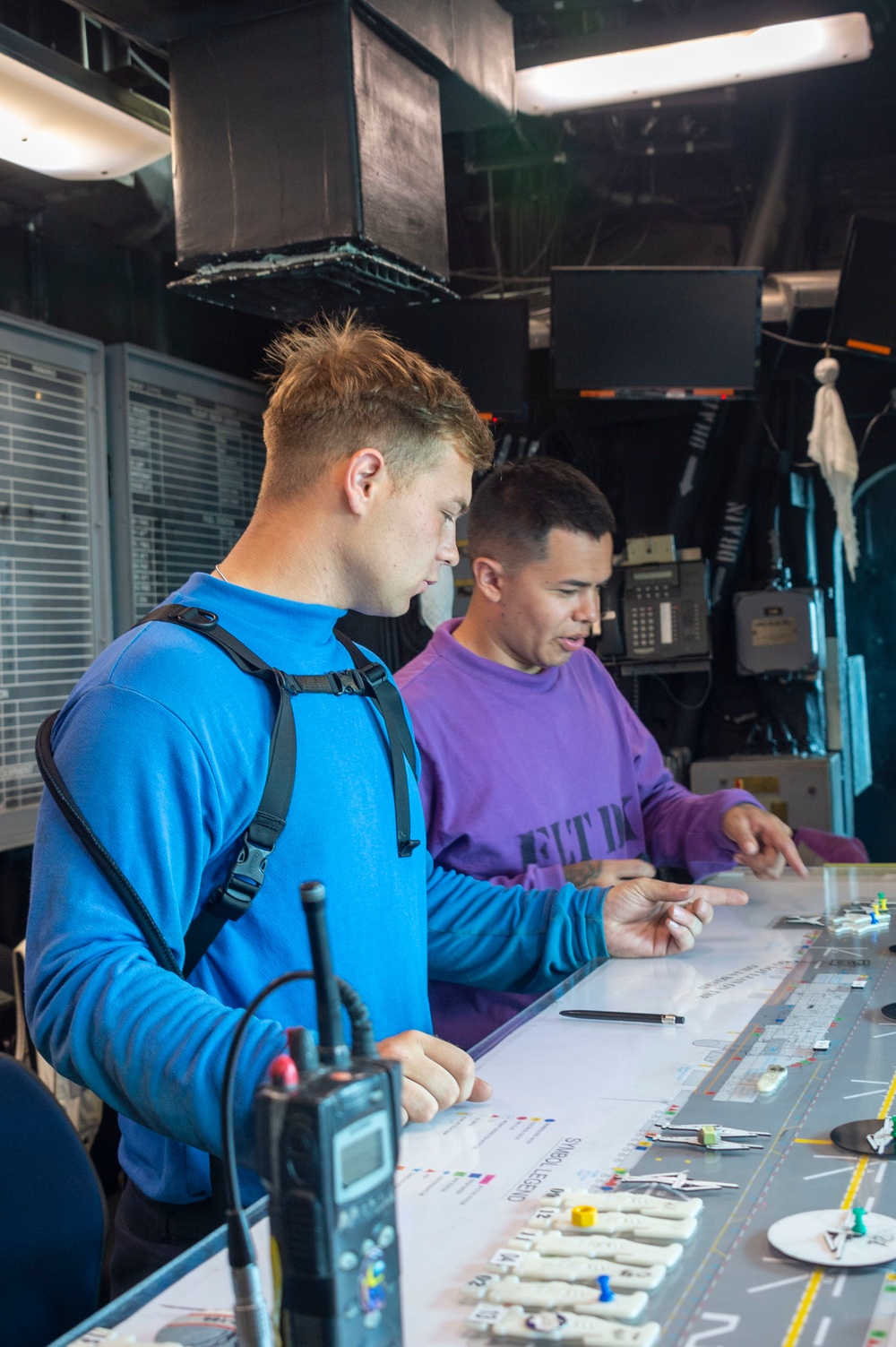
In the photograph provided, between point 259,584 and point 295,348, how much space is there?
0.40m

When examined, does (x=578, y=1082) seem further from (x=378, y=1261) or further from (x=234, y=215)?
(x=234, y=215)

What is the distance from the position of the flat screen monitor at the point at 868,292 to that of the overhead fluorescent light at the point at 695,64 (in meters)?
1.00

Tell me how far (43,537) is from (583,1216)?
3.10 meters

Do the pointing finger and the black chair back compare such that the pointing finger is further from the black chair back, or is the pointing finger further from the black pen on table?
the black chair back

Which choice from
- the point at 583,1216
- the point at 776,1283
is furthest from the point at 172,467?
the point at 776,1283

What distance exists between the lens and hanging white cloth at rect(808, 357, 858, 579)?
14.4 feet

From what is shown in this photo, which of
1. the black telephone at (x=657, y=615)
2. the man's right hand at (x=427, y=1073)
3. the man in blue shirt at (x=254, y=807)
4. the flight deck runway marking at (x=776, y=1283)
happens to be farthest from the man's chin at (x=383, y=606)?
the black telephone at (x=657, y=615)

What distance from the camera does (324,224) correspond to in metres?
2.31

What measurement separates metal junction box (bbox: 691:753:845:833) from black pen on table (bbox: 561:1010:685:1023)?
2.87 metres

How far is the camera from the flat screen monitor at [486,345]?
4.51 meters

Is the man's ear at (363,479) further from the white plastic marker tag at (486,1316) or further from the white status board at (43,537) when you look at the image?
the white status board at (43,537)

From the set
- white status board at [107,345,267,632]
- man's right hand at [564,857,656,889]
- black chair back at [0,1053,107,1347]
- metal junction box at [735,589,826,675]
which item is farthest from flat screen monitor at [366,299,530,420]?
black chair back at [0,1053,107,1347]

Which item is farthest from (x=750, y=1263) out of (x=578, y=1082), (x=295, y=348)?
(x=295, y=348)

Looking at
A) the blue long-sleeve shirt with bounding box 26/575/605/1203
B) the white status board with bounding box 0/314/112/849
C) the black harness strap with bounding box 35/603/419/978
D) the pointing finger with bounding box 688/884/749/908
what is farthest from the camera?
the white status board with bounding box 0/314/112/849
